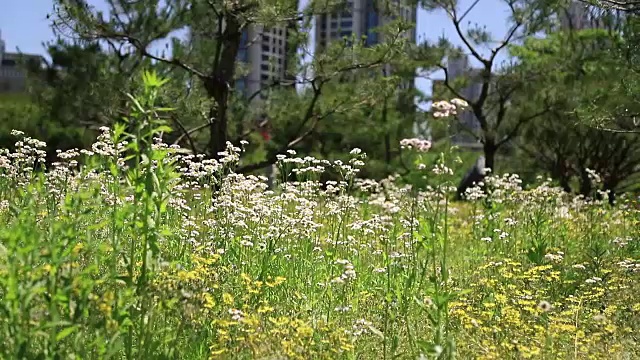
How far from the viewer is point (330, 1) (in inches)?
289

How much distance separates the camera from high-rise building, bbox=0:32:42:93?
10289 mm

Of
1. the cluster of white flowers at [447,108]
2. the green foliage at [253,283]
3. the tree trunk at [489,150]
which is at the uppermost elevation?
the tree trunk at [489,150]

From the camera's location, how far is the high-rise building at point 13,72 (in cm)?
1029

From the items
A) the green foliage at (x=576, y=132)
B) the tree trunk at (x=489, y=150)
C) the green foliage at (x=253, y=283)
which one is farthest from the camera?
the tree trunk at (x=489, y=150)

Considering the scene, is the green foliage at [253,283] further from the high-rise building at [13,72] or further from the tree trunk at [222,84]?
the high-rise building at [13,72]

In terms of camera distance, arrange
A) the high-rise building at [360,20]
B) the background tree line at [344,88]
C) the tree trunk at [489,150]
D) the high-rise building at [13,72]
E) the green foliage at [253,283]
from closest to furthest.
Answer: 1. the green foliage at [253,283]
2. the background tree line at [344,88]
3. the high-rise building at [360,20]
4. the high-rise building at [13,72]
5. the tree trunk at [489,150]

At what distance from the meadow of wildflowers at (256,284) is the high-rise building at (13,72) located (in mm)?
6242

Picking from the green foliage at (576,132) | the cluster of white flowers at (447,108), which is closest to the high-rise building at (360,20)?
the green foliage at (576,132)

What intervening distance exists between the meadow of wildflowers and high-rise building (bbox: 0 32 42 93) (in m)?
6.24

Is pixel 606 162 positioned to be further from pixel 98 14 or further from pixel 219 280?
pixel 219 280

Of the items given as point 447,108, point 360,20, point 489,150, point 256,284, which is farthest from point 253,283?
point 360,20

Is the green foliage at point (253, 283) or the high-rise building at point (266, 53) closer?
the green foliage at point (253, 283)

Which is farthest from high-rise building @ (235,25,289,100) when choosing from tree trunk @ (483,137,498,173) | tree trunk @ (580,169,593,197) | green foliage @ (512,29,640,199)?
tree trunk @ (580,169,593,197)

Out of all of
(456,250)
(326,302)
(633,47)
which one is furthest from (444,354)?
(633,47)
